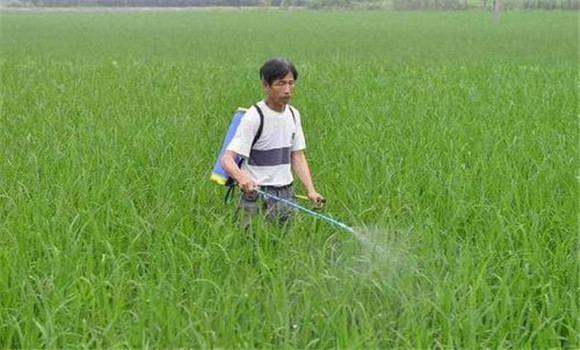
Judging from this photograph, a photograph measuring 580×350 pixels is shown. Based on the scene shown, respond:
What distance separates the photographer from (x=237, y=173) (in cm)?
295

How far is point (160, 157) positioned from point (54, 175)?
2.31 feet

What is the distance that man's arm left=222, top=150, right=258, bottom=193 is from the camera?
115 inches

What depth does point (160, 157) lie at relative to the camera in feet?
15.3

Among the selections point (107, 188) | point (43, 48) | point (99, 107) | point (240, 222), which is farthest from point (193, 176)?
point (43, 48)

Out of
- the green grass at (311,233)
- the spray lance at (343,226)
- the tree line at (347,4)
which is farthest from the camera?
the tree line at (347,4)

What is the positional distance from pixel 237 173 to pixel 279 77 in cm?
40

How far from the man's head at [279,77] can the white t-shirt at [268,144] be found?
0.42 ft

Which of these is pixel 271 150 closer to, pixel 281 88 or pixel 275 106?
pixel 275 106

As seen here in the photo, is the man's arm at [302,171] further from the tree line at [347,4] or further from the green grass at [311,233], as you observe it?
the tree line at [347,4]

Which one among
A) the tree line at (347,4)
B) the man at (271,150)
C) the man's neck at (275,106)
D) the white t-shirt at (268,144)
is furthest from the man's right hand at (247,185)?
the tree line at (347,4)

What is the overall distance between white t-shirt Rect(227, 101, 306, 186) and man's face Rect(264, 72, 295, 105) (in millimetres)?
100

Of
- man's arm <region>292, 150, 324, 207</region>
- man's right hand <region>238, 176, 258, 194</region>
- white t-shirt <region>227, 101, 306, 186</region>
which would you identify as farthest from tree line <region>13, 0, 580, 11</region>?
man's right hand <region>238, 176, 258, 194</region>

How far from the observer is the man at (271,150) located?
2.93m

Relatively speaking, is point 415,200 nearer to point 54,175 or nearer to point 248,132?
point 248,132
